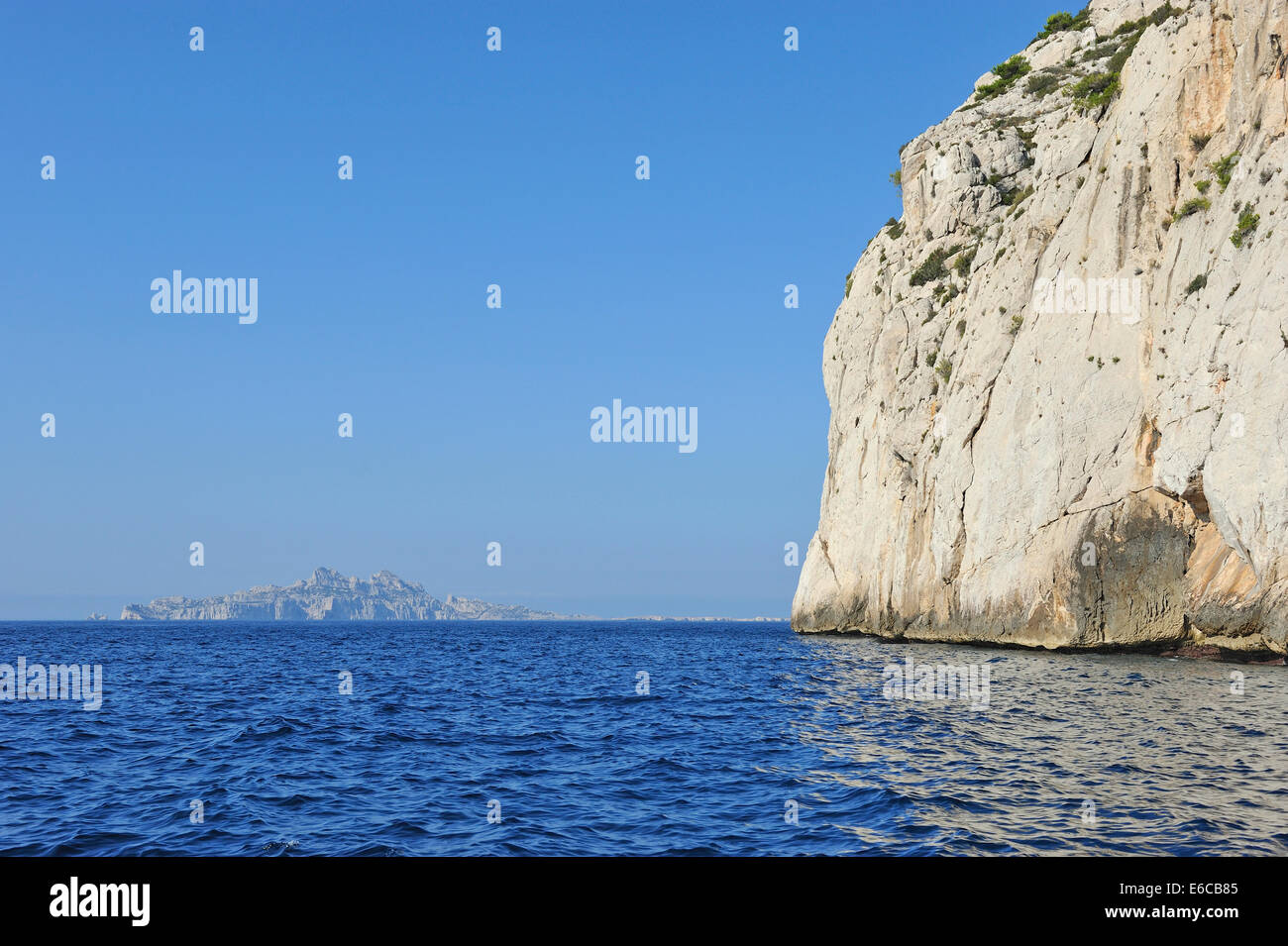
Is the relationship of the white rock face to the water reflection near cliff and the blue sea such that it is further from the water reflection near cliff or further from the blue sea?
the water reflection near cliff

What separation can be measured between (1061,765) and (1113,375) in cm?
3426

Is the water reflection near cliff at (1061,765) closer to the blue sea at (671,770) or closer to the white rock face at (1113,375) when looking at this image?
the blue sea at (671,770)

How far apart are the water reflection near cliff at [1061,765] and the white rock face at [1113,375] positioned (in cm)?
969

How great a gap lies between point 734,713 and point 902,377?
4497 centimetres

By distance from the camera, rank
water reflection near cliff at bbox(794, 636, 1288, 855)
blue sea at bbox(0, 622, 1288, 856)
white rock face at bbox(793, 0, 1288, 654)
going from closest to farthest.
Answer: water reflection near cliff at bbox(794, 636, 1288, 855) → blue sea at bbox(0, 622, 1288, 856) → white rock face at bbox(793, 0, 1288, 654)

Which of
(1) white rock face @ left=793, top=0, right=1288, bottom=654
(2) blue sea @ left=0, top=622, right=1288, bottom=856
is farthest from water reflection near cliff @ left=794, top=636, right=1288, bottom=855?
(1) white rock face @ left=793, top=0, right=1288, bottom=654

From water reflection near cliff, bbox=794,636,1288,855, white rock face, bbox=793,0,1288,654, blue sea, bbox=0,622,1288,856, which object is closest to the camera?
water reflection near cliff, bbox=794,636,1288,855

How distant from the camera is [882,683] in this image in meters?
→ 34.2

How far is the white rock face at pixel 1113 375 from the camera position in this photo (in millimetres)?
38250

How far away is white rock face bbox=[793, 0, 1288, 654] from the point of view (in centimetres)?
3825

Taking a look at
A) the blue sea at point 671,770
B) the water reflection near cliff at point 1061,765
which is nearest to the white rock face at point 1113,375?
the blue sea at point 671,770

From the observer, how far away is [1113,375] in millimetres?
46312

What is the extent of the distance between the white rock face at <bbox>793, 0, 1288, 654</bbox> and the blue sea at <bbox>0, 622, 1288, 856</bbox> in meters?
8.50
